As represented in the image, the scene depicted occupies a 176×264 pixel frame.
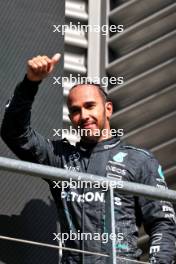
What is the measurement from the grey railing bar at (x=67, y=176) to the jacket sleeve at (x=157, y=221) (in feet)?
0.82

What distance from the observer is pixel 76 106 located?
4914mm

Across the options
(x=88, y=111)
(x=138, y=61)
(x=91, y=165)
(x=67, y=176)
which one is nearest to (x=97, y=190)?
(x=91, y=165)

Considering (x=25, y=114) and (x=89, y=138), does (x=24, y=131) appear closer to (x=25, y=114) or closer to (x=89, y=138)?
(x=25, y=114)

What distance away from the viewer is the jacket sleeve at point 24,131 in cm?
466

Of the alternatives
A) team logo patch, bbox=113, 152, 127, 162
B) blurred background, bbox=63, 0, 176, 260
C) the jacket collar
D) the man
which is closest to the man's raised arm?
the man

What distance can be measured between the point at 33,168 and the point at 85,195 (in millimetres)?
540

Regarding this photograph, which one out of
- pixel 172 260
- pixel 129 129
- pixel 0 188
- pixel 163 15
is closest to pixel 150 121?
pixel 129 129

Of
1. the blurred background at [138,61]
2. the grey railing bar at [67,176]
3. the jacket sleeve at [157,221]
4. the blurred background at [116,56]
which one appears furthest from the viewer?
the blurred background at [138,61]

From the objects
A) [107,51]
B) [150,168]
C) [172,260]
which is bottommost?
[172,260]

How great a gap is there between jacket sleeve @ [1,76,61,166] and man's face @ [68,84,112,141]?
164 millimetres

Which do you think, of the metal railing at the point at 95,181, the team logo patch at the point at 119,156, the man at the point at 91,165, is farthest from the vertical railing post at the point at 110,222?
the team logo patch at the point at 119,156

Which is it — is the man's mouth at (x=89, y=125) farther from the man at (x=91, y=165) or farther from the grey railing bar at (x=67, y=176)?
the grey railing bar at (x=67, y=176)

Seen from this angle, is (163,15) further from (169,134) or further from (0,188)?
(0,188)

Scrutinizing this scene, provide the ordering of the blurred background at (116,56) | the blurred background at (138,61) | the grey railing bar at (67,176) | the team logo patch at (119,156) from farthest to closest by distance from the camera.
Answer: the blurred background at (138,61) → the blurred background at (116,56) → the team logo patch at (119,156) → the grey railing bar at (67,176)
